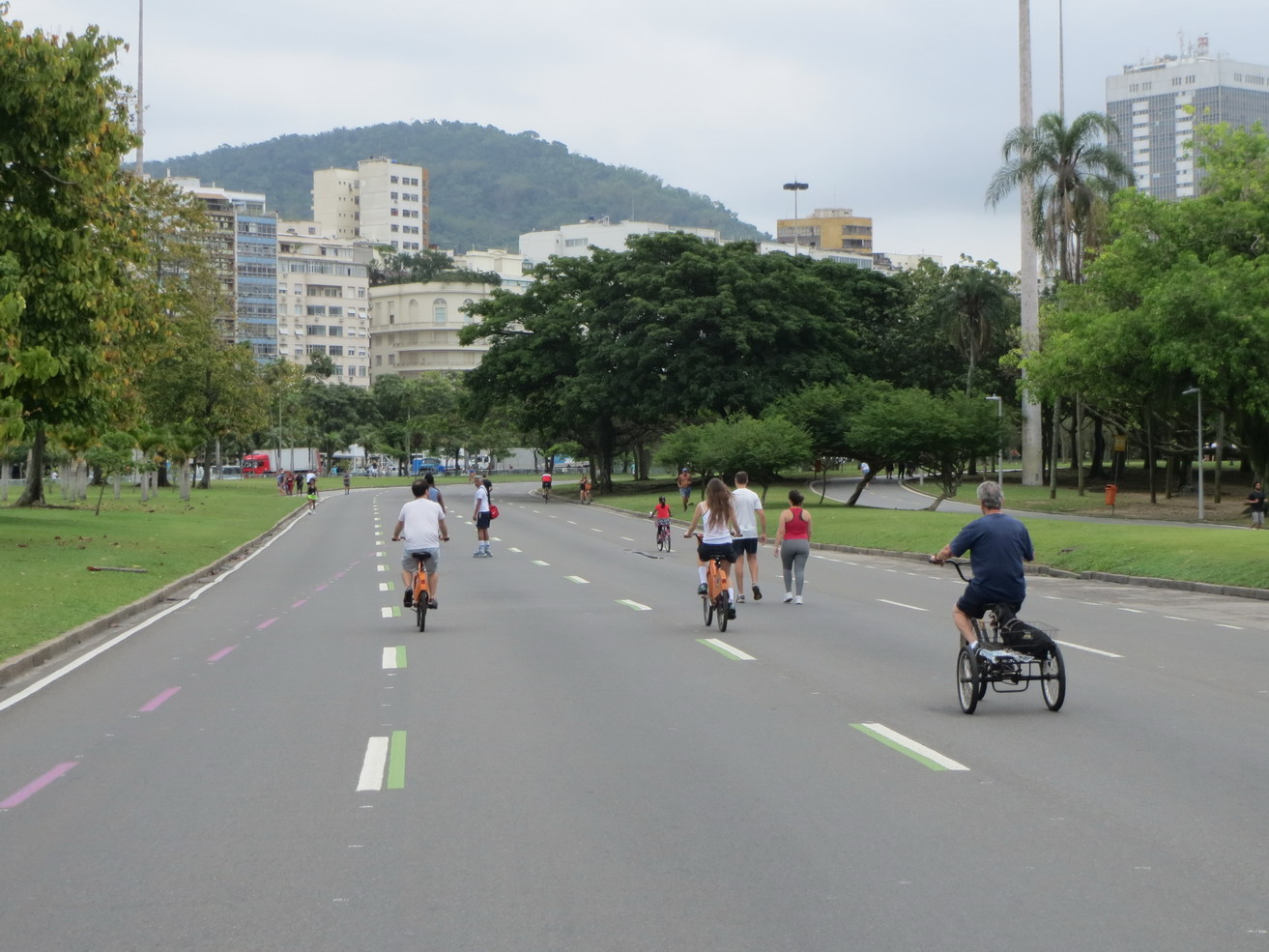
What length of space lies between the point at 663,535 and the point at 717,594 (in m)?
17.8

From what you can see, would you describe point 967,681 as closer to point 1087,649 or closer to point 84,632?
point 1087,649

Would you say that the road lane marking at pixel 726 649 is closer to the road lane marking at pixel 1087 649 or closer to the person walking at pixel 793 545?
the road lane marking at pixel 1087 649

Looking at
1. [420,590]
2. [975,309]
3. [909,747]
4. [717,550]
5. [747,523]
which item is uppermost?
[975,309]

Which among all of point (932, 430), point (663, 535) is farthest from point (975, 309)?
point (663, 535)

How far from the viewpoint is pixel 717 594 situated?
1673 cm

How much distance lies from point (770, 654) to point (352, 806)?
24.5ft

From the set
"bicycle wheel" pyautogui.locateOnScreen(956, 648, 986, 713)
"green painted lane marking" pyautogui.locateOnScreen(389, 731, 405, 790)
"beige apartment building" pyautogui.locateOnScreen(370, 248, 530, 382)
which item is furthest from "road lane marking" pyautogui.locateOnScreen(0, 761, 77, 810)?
"beige apartment building" pyautogui.locateOnScreen(370, 248, 530, 382)

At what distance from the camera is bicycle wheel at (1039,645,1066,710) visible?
35.1 ft

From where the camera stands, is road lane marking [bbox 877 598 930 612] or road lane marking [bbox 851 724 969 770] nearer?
road lane marking [bbox 851 724 969 770]

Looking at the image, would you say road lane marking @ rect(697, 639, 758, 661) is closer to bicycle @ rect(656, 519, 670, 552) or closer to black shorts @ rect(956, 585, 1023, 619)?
black shorts @ rect(956, 585, 1023, 619)

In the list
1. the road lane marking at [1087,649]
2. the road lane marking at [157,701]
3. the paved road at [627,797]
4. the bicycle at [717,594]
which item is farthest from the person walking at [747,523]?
the road lane marking at [157,701]

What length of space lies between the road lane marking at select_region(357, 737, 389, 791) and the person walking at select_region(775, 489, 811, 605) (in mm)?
11587

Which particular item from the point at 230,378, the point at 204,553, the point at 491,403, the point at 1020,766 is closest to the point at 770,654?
the point at 1020,766

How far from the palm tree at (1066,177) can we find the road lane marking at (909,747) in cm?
5660
